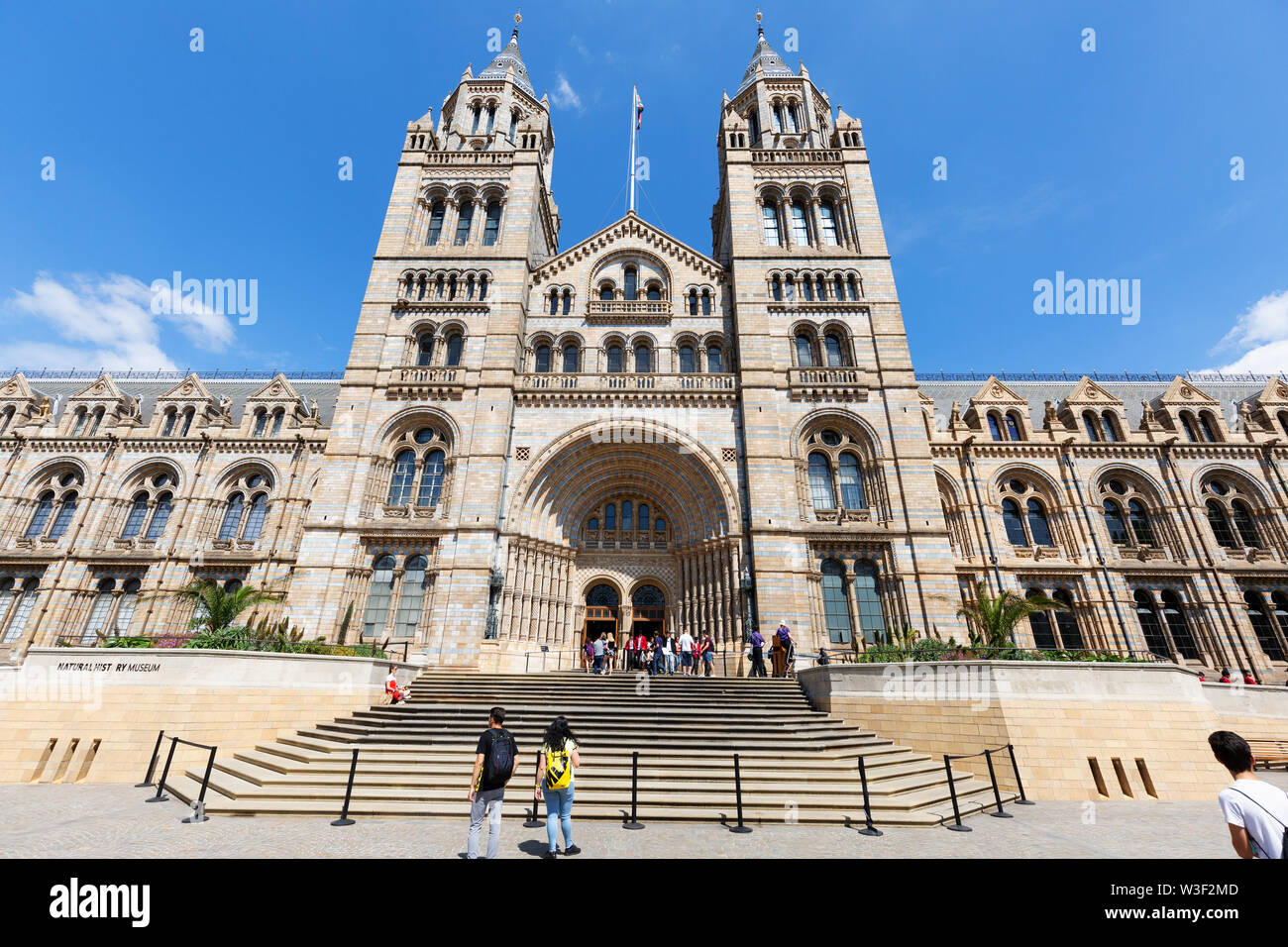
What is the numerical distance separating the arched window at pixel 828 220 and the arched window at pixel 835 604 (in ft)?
51.9

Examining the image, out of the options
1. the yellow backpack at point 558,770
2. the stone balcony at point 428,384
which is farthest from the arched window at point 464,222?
the yellow backpack at point 558,770

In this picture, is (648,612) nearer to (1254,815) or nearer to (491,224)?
(1254,815)

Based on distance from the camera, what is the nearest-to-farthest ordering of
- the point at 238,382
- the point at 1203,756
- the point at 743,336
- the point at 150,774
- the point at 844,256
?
the point at 150,774 < the point at 1203,756 < the point at 743,336 < the point at 844,256 < the point at 238,382

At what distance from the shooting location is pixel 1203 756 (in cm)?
1107

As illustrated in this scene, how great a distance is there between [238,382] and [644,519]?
99.8ft

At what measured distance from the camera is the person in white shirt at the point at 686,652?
1788cm

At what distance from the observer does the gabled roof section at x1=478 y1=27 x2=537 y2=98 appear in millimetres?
30156

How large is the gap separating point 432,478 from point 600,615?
8965 millimetres

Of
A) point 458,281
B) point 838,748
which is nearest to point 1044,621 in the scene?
point 838,748

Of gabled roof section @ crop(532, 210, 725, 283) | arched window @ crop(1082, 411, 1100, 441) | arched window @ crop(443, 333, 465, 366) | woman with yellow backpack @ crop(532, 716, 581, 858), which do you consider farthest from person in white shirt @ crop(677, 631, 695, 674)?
arched window @ crop(1082, 411, 1100, 441)

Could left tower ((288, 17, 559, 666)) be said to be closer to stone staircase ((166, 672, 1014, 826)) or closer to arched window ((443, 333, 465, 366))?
arched window ((443, 333, 465, 366))

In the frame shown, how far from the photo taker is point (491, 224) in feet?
86.4

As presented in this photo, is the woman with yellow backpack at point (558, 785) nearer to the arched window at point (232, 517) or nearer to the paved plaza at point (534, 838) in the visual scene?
the paved plaza at point (534, 838)
